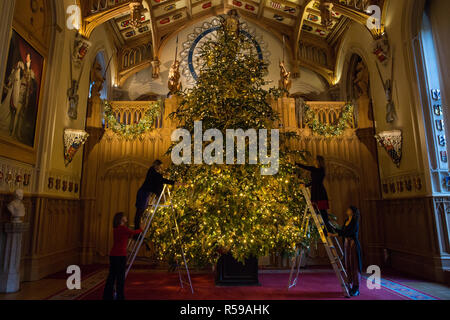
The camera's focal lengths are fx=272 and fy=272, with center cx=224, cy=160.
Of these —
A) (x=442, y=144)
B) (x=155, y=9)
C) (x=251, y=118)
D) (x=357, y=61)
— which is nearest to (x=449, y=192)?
(x=442, y=144)

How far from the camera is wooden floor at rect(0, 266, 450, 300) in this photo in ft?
13.5

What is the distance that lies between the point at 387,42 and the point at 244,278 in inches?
246

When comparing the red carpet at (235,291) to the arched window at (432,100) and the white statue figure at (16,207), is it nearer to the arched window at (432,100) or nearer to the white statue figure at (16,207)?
the white statue figure at (16,207)

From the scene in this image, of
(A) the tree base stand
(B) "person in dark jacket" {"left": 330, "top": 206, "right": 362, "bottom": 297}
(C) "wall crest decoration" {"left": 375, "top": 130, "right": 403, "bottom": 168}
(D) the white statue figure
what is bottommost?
(A) the tree base stand

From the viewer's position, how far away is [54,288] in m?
4.60

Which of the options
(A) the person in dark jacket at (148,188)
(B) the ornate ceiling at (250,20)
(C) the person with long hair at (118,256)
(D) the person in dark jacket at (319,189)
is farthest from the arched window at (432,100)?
(C) the person with long hair at (118,256)

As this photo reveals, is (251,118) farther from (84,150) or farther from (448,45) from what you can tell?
(84,150)

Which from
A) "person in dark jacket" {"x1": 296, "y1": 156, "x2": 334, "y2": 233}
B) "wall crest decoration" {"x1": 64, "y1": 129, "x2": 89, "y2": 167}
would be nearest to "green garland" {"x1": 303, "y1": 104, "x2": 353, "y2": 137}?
"person in dark jacket" {"x1": 296, "y1": 156, "x2": 334, "y2": 233}

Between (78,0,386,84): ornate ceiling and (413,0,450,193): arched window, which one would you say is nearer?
(413,0,450,193): arched window

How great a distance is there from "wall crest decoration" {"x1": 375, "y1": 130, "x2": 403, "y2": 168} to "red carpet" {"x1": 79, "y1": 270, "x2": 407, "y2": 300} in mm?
3043

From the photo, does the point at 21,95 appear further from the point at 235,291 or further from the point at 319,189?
the point at 319,189

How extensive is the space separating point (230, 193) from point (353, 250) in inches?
80.5

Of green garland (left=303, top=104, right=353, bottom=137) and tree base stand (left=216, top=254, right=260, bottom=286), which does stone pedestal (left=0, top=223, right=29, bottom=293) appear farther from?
green garland (left=303, top=104, right=353, bottom=137)

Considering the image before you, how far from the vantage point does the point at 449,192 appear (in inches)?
208
